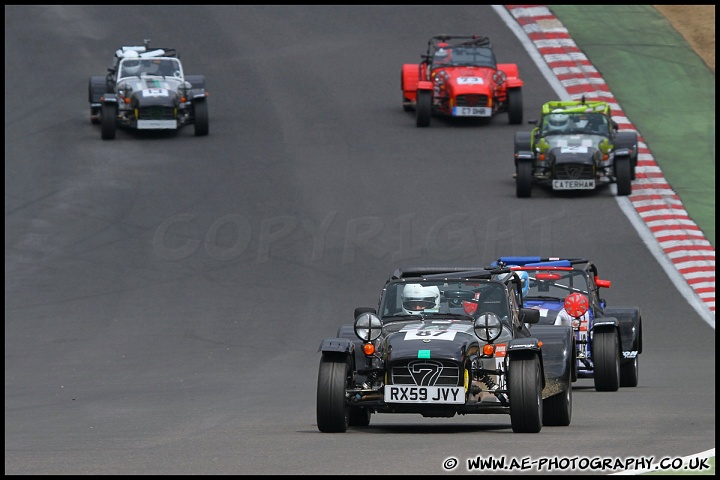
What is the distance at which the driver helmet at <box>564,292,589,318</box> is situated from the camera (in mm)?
17469

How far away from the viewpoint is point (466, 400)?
12.2m

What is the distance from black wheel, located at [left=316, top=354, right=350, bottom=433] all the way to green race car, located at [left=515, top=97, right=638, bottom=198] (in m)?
16.9

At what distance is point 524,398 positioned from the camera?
12.0 m

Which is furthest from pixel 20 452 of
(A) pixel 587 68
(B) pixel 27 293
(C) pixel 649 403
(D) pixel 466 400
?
(A) pixel 587 68

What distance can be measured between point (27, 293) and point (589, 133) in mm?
11662

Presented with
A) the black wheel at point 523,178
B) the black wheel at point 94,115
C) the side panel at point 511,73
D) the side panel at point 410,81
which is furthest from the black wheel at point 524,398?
the black wheel at point 94,115

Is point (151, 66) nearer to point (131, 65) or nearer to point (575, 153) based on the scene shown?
point (131, 65)

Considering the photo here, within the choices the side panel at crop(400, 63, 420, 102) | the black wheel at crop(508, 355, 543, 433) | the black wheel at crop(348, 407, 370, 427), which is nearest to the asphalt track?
the black wheel at crop(348, 407, 370, 427)

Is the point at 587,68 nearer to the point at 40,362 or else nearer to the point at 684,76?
the point at 684,76

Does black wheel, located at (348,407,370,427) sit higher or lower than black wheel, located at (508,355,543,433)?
lower

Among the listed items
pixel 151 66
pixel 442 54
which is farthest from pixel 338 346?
pixel 442 54

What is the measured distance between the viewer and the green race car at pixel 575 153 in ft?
95.2

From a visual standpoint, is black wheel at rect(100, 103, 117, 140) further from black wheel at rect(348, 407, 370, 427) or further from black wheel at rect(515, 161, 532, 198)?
black wheel at rect(348, 407, 370, 427)

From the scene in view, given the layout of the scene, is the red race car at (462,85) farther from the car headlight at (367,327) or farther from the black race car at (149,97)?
the car headlight at (367,327)
